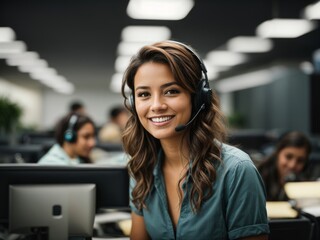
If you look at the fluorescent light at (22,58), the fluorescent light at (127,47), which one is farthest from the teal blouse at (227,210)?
the fluorescent light at (22,58)

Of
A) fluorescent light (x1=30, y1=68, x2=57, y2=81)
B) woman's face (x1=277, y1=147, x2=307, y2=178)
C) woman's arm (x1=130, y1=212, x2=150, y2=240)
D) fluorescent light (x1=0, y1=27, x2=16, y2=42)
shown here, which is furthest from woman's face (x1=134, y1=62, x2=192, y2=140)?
fluorescent light (x1=30, y1=68, x2=57, y2=81)

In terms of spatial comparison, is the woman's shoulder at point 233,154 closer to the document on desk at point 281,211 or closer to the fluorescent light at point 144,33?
the document on desk at point 281,211

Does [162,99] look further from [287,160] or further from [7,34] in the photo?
[7,34]

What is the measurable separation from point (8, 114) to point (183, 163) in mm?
3372

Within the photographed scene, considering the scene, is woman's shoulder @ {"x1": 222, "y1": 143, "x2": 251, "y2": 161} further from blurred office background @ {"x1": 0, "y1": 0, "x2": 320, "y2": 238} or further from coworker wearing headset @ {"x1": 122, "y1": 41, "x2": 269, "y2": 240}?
blurred office background @ {"x1": 0, "y1": 0, "x2": 320, "y2": 238}

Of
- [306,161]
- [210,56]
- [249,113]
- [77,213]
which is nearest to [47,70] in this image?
[210,56]

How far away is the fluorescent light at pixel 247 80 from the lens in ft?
31.1

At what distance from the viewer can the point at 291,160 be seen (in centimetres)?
223

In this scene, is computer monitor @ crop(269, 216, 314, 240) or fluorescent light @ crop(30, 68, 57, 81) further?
fluorescent light @ crop(30, 68, 57, 81)

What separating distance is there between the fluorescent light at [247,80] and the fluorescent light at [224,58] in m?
0.91

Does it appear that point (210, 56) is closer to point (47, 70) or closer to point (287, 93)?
point (287, 93)

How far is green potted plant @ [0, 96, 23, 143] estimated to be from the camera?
404cm

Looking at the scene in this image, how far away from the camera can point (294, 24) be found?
5211 millimetres

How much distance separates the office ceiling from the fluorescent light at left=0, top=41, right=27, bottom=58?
0.16 meters
